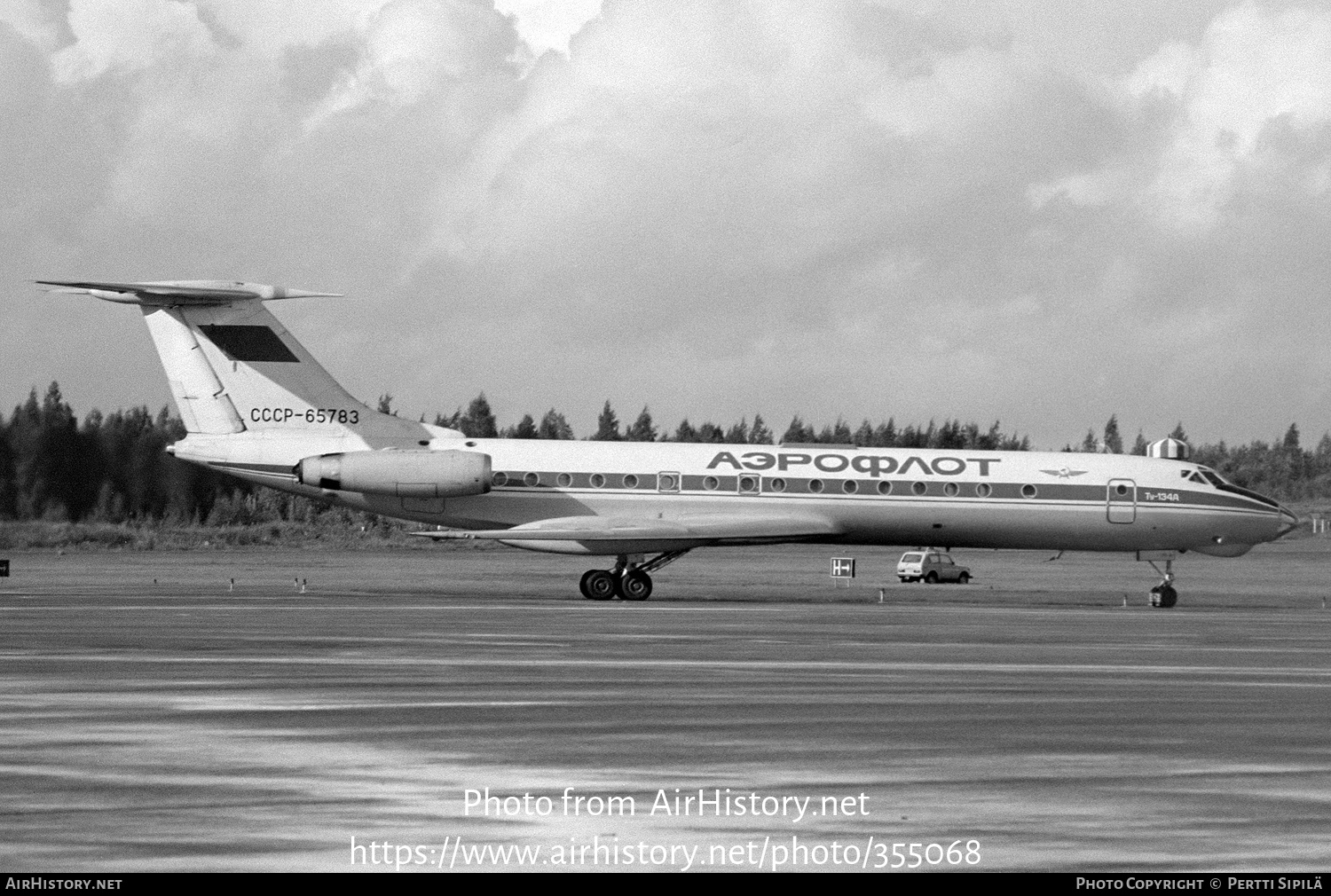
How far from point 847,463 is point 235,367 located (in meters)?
14.2

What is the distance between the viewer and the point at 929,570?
5909 centimetres

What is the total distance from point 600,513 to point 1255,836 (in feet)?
98.5

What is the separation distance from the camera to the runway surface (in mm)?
9711

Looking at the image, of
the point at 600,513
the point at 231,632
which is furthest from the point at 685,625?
the point at 600,513

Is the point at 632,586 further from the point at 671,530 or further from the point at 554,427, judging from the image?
the point at 554,427

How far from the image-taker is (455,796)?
11.1 meters

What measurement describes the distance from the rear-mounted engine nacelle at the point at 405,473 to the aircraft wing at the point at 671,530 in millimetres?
1087

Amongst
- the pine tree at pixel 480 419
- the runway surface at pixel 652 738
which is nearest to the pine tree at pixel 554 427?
the pine tree at pixel 480 419

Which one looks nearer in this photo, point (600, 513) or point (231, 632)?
point (231, 632)

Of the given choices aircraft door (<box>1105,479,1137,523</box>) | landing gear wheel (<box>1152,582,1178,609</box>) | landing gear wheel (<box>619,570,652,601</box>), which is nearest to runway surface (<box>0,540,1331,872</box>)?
landing gear wheel (<box>1152,582,1178,609</box>)
